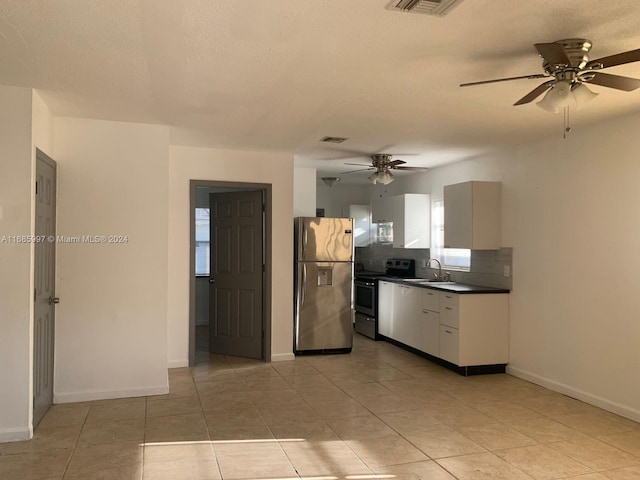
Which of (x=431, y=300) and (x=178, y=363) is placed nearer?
(x=178, y=363)

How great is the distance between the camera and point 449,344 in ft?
17.7

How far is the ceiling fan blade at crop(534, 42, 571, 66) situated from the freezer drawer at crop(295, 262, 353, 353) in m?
4.03

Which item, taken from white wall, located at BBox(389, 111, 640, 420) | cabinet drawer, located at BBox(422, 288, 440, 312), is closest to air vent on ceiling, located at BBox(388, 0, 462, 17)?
white wall, located at BBox(389, 111, 640, 420)

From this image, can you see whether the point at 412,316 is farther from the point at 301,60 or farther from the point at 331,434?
the point at 301,60

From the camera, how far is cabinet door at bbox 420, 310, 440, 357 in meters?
5.62

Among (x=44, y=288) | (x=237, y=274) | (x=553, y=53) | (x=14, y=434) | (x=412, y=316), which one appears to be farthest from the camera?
(x=412, y=316)

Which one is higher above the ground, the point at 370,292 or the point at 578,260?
the point at 578,260

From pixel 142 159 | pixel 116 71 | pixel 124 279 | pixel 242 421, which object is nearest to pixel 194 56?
pixel 116 71

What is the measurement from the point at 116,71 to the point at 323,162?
354cm

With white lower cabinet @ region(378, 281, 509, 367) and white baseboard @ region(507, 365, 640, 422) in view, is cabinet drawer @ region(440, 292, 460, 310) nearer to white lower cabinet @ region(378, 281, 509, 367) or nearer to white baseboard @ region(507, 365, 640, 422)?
white lower cabinet @ region(378, 281, 509, 367)

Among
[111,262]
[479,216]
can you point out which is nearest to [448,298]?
[479,216]

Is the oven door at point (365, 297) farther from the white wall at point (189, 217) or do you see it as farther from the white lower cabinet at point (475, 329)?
the white lower cabinet at point (475, 329)

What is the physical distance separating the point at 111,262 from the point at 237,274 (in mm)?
1848

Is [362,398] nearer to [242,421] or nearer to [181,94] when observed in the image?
[242,421]
